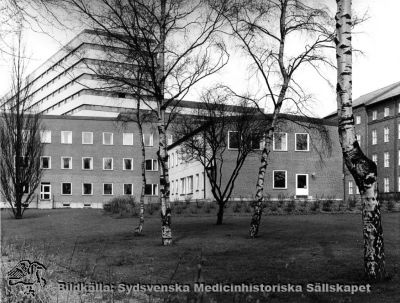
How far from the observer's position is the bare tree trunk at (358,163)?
890 centimetres

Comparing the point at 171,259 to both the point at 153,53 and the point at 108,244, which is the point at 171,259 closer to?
the point at 108,244

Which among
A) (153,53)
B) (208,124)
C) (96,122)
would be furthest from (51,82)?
(153,53)

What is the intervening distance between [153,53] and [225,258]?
25.0 feet

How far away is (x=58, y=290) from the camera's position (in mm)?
7805

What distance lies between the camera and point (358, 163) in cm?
905

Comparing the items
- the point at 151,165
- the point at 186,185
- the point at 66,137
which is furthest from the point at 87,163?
the point at 186,185

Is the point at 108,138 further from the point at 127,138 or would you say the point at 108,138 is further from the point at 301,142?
the point at 301,142

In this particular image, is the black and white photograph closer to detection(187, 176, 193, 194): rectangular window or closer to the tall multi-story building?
detection(187, 176, 193, 194): rectangular window

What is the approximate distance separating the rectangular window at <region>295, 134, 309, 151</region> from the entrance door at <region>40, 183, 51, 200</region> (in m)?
28.0

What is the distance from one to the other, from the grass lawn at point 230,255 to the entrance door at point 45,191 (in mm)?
34223

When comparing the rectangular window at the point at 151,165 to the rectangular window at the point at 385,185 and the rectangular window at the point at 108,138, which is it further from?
the rectangular window at the point at 385,185

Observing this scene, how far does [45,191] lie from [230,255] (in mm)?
47110

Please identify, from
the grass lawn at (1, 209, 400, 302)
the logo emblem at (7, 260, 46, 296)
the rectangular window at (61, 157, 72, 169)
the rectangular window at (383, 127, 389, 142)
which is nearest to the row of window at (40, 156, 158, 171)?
the rectangular window at (61, 157, 72, 169)

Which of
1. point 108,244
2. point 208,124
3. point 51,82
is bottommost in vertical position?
point 108,244
